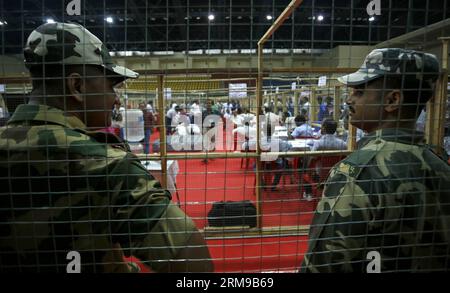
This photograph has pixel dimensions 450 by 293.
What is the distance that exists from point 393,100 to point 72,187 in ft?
3.78

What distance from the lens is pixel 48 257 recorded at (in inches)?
39.1

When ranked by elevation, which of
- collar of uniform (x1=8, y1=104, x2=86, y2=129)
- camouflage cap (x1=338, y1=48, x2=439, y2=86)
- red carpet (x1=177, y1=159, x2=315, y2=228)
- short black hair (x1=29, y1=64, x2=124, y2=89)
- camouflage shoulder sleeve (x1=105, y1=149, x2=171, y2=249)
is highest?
camouflage cap (x1=338, y1=48, x2=439, y2=86)

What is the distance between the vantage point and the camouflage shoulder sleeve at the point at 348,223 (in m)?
1.04

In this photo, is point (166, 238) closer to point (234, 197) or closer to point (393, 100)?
point (393, 100)

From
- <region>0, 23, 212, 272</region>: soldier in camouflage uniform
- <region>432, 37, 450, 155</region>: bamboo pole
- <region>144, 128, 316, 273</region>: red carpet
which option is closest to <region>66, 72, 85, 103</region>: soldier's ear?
<region>0, 23, 212, 272</region>: soldier in camouflage uniform

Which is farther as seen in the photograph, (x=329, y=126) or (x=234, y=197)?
(x=234, y=197)

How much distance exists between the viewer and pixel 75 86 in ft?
3.23

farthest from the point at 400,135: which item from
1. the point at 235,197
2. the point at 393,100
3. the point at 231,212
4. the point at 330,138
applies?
the point at 235,197

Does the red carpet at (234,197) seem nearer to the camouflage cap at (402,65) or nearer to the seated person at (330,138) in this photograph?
the seated person at (330,138)

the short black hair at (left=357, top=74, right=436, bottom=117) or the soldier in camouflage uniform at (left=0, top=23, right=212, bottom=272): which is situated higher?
the short black hair at (left=357, top=74, right=436, bottom=117)

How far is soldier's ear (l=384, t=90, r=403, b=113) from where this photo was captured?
3.65 ft

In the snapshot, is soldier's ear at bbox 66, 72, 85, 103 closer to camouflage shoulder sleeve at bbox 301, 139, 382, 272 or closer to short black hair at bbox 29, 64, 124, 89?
short black hair at bbox 29, 64, 124, 89
